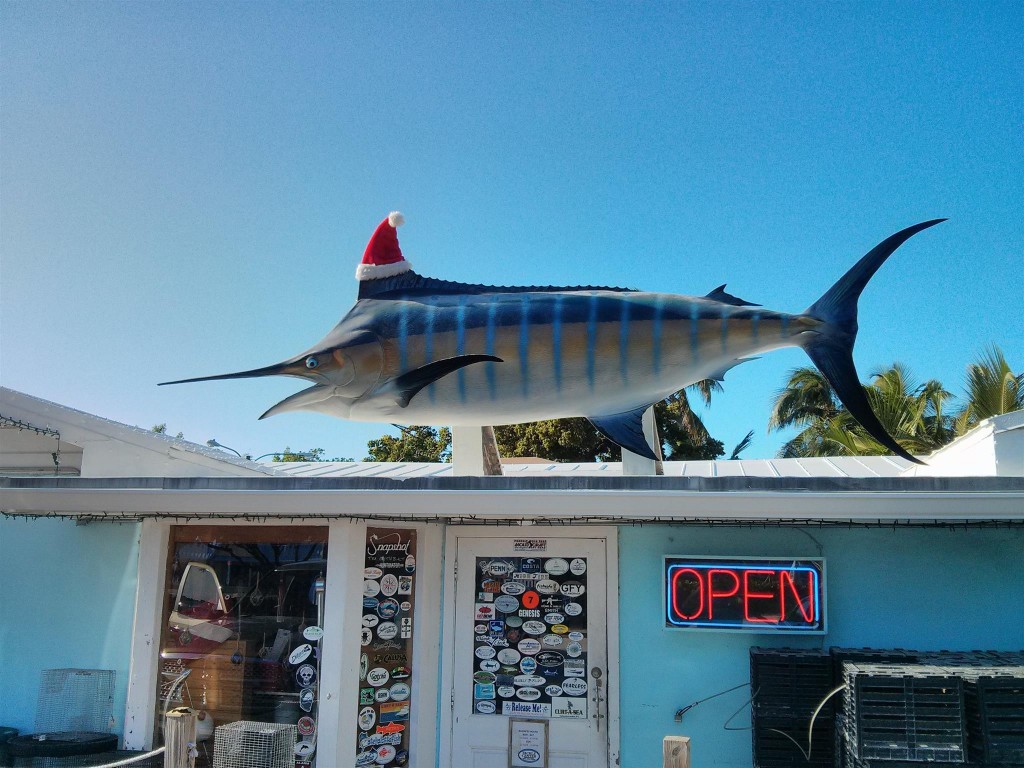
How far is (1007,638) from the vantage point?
6.35m

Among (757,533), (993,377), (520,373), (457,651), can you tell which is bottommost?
(457,651)

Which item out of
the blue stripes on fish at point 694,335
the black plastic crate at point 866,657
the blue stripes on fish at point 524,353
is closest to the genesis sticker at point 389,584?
the blue stripes on fish at point 524,353

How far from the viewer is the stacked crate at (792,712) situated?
5.88m

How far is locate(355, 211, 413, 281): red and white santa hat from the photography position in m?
6.86

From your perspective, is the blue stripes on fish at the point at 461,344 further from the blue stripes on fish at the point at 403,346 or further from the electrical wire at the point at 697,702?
the electrical wire at the point at 697,702

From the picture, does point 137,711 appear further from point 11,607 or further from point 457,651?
point 457,651

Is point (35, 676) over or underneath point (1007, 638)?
underneath

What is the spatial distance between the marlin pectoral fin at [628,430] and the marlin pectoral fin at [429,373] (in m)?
0.92

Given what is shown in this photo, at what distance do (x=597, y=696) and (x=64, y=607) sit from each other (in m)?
4.77

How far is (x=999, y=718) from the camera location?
5.09 m

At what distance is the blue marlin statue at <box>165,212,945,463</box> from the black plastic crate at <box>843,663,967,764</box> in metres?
2.07

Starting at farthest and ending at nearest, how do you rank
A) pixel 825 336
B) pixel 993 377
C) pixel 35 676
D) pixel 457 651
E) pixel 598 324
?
pixel 993 377, pixel 35 676, pixel 457 651, pixel 598 324, pixel 825 336

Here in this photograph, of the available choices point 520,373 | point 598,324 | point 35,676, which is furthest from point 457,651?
point 35,676

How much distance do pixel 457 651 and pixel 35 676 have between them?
12.5 ft
